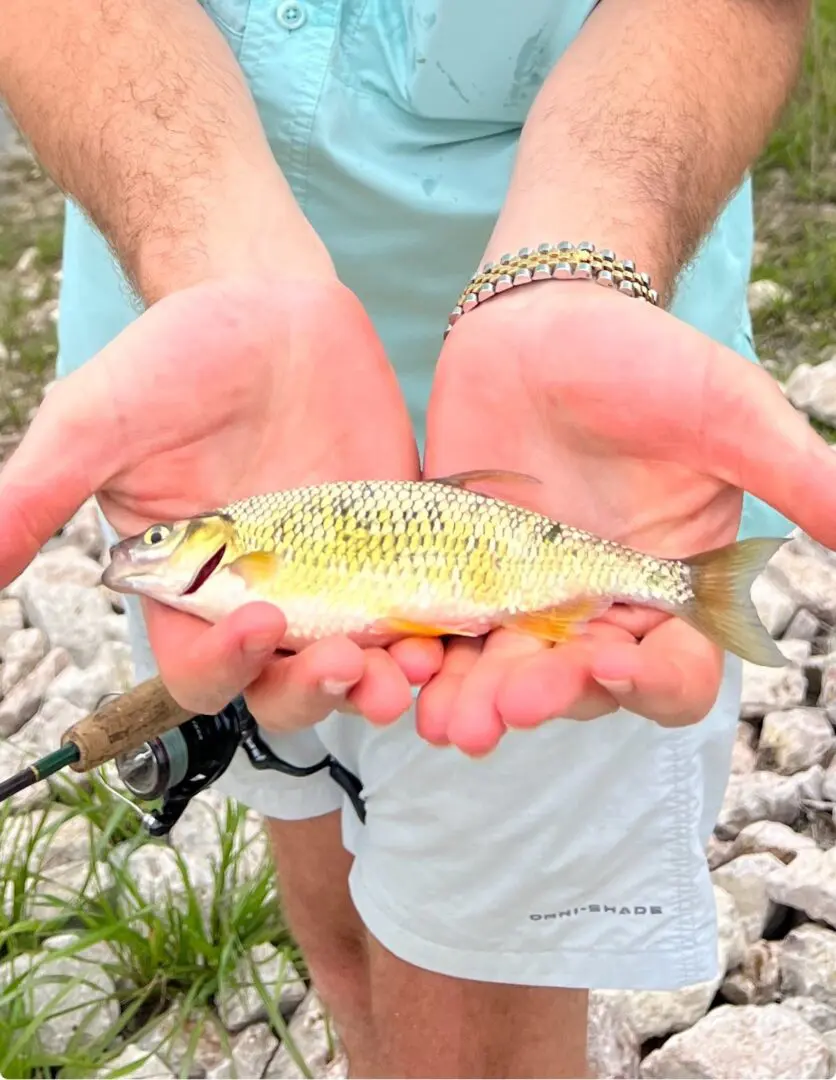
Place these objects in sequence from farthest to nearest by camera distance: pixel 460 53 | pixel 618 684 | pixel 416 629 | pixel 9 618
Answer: pixel 9 618 → pixel 460 53 → pixel 416 629 → pixel 618 684

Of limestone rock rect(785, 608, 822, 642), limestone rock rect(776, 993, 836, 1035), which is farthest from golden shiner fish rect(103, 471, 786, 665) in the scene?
limestone rock rect(785, 608, 822, 642)

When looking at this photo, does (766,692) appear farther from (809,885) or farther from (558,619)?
(558,619)

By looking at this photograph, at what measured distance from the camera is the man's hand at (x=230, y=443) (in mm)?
1224

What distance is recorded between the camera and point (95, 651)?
3.15 meters

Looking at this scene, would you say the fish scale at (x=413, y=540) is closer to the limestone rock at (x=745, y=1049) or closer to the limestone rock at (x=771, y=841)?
the limestone rock at (x=745, y=1049)

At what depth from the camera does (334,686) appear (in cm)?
121

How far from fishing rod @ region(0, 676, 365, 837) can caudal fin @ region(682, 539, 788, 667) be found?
2.01 ft

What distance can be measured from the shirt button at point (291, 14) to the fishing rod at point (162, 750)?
882mm

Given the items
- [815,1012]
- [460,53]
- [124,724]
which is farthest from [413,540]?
[815,1012]

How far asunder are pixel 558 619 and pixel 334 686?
32 cm

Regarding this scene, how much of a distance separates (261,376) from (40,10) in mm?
619

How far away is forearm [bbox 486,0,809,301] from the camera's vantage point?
5.02 ft

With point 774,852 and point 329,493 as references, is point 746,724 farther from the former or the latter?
point 329,493

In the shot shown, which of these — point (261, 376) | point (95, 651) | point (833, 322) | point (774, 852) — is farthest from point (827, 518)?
point (833, 322)
